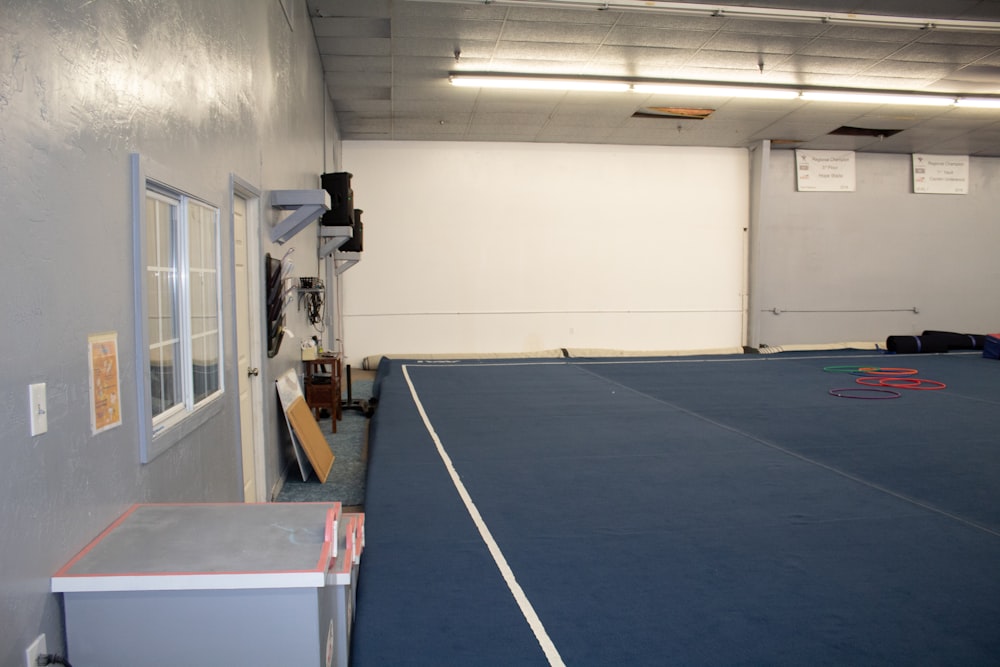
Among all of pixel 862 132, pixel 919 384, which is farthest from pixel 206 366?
pixel 862 132

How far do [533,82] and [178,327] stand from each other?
6.61 metres

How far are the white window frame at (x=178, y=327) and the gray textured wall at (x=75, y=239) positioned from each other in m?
0.05

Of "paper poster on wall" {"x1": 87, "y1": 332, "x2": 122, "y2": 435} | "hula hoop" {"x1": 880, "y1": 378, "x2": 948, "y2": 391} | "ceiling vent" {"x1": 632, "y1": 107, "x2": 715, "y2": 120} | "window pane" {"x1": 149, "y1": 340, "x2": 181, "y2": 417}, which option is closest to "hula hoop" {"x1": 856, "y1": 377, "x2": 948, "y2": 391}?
"hula hoop" {"x1": 880, "y1": 378, "x2": 948, "y2": 391}

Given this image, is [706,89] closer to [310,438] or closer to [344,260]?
[344,260]

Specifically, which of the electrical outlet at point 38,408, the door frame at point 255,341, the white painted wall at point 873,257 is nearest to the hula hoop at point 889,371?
the white painted wall at point 873,257

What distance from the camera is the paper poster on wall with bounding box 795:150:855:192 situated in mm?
12766

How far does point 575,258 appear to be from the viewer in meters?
12.3

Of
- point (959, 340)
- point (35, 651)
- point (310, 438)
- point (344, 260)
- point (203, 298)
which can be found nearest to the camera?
point (35, 651)

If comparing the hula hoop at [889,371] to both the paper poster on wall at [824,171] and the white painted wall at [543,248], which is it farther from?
the paper poster on wall at [824,171]

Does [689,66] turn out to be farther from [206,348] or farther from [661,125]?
[206,348]

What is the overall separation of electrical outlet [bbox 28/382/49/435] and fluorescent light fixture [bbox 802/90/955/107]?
9.60 metres

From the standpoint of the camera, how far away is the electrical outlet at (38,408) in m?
1.67

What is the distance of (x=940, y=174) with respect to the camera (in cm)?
1328

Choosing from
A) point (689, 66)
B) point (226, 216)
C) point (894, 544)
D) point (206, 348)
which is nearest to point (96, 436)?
point (206, 348)
